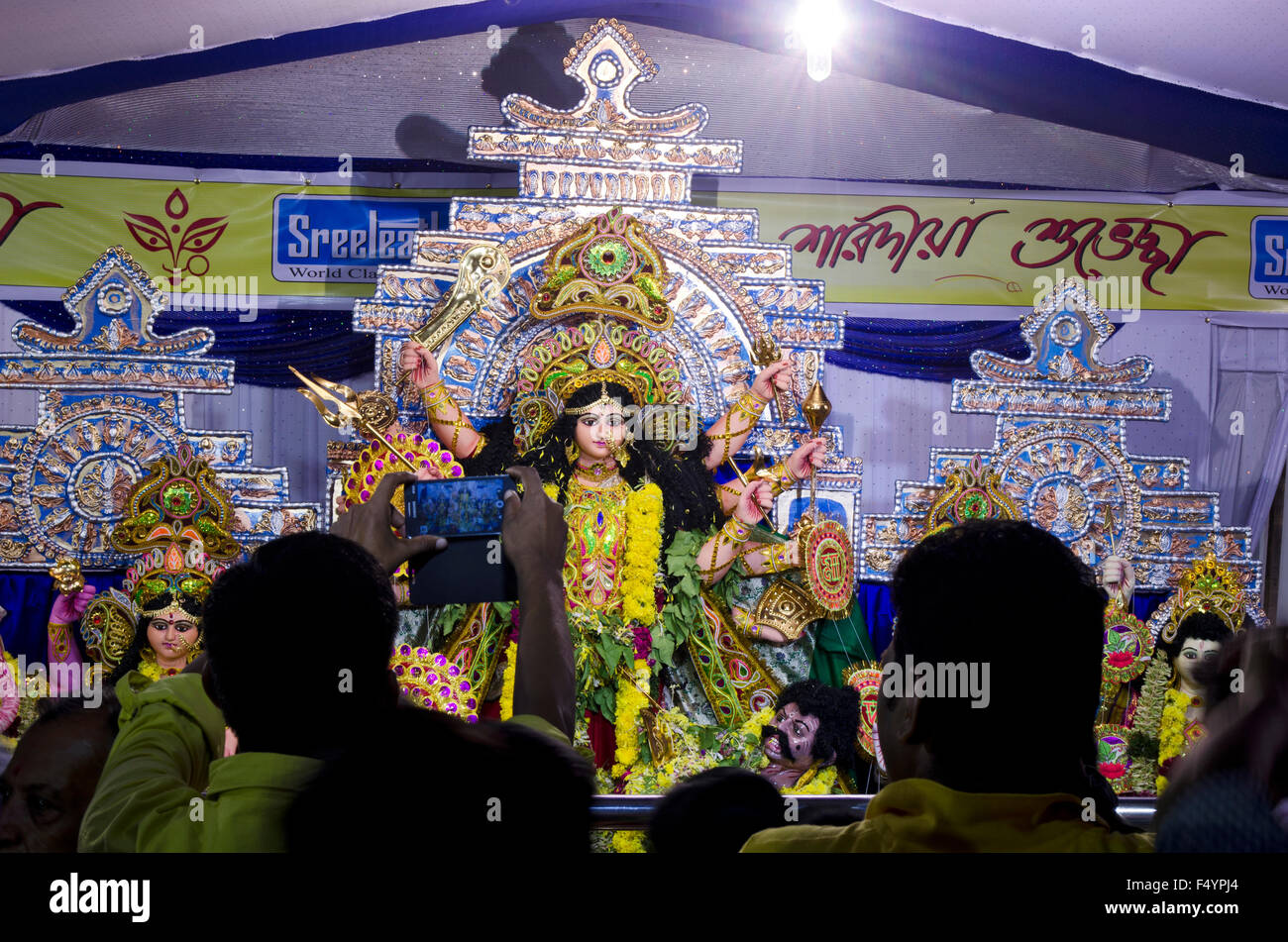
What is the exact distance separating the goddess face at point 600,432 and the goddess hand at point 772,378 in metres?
0.60

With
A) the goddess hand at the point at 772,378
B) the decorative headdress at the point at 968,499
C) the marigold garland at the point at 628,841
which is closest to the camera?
the marigold garland at the point at 628,841

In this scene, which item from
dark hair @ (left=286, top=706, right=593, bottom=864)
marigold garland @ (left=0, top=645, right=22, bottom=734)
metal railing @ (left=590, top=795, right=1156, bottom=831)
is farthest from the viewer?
marigold garland @ (left=0, top=645, right=22, bottom=734)

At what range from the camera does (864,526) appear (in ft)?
17.8

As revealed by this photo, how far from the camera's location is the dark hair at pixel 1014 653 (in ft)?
4.49

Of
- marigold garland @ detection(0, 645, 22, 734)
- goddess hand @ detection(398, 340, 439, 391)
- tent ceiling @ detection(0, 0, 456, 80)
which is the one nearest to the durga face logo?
tent ceiling @ detection(0, 0, 456, 80)

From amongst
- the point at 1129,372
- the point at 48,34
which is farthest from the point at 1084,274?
the point at 48,34

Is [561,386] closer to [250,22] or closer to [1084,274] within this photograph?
[250,22]

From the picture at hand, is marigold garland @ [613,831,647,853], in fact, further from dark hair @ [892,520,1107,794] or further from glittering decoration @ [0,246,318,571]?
dark hair @ [892,520,1107,794]

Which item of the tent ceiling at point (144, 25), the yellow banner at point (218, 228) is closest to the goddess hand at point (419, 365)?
the yellow banner at point (218, 228)

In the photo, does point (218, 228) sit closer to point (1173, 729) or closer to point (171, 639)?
point (171, 639)

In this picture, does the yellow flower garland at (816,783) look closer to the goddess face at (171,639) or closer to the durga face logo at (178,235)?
the goddess face at (171,639)

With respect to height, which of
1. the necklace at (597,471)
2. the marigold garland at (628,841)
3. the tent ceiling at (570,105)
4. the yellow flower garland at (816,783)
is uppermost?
the tent ceiling at (570,105)

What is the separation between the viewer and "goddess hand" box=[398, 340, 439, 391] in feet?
15.7

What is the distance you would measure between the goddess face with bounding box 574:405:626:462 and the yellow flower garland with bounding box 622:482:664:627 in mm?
254
